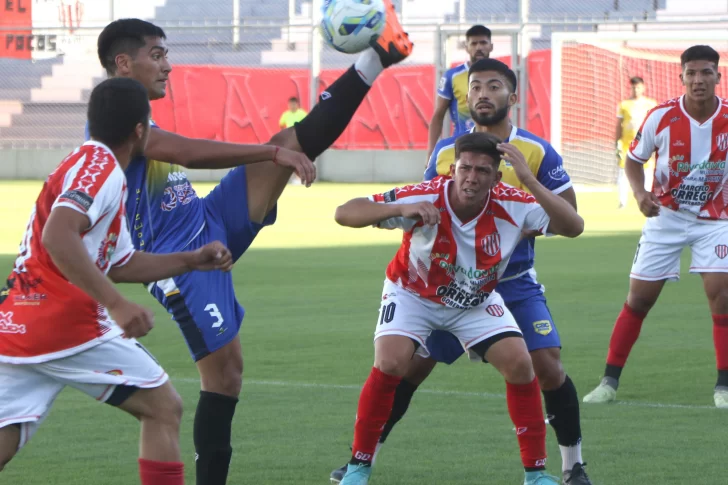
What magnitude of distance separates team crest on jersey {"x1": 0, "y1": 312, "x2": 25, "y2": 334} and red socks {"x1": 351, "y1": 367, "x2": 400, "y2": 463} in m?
1.65

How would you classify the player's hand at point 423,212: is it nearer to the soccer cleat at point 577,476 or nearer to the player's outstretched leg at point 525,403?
the player's outstretched leg at point 525,403

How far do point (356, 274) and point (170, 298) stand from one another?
819 centimetres

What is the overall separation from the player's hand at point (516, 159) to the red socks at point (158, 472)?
1.84 meters

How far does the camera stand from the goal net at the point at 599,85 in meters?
26.0

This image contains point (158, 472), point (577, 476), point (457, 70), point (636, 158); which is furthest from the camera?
point (457, 70)

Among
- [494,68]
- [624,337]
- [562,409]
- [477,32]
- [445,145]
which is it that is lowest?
[624,337]

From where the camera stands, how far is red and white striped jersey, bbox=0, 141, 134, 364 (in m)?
3.92

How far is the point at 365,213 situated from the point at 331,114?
0.43 m

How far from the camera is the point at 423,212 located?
4.96 m

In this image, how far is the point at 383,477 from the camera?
555cm

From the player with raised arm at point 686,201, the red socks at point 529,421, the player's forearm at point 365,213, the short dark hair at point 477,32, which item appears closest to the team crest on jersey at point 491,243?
the player's forearm at point 365,213

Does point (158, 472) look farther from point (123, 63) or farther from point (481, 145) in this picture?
point (481, 145)

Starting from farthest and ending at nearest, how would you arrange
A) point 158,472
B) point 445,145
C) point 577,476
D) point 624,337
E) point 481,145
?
1. point 624,337
2. point 445,145
3. point 577,476
4. point 481,145
5. point 158,472

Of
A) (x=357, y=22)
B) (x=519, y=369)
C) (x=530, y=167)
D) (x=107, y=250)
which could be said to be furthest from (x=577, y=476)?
(x=107, y=250)
